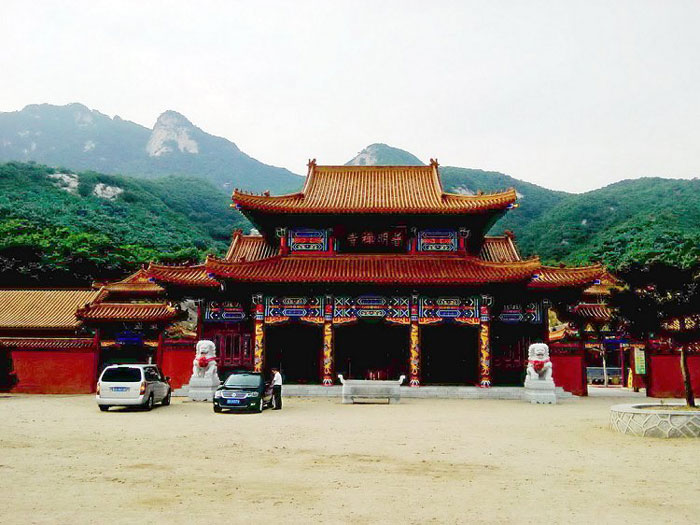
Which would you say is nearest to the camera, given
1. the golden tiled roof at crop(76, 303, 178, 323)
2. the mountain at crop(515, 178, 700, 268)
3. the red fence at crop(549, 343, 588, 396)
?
the red fence at crop(549, 343, 588, 396)

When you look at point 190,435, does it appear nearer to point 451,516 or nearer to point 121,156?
point 451,516

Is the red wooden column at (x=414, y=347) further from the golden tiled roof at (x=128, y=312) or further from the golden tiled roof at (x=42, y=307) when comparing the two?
the golden tiled roof at (x=42, y=307)

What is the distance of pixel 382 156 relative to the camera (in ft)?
539

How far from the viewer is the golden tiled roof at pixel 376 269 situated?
24.9 meters

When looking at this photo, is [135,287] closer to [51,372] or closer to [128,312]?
[128,312]

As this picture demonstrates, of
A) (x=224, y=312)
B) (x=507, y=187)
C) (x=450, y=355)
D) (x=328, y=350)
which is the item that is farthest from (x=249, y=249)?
(x=507, y=187)

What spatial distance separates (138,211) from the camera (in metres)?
97.1

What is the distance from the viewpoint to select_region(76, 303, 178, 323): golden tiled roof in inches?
1108

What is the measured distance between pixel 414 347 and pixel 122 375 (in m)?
12.0

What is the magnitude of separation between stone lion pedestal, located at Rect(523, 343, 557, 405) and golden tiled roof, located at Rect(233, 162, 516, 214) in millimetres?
6420

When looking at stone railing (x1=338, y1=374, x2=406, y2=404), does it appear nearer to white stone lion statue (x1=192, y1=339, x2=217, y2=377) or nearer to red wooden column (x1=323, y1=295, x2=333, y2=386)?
red wooden column (x1=323, y1=295, x2=333, y2=386)

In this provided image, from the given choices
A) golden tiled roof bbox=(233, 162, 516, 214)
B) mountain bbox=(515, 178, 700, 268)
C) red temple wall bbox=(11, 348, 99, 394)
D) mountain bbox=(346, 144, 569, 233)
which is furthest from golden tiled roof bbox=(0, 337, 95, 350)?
mountain bbox=(346, 144, 569, 233)

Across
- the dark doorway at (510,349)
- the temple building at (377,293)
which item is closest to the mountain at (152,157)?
the temple building at (377,293)

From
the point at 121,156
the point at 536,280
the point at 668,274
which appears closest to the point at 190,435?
the point at 668,274
